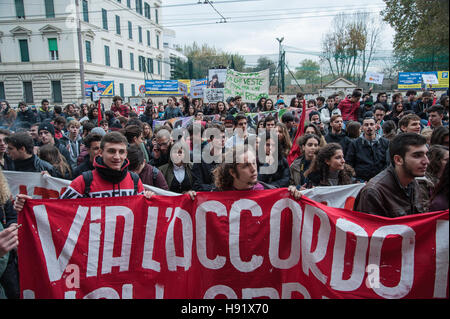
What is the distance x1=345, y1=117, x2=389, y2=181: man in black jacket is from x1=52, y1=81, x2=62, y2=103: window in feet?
118


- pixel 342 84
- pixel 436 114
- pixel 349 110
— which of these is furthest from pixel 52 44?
pixel 436 114

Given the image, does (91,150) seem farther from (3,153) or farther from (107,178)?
(3,153)

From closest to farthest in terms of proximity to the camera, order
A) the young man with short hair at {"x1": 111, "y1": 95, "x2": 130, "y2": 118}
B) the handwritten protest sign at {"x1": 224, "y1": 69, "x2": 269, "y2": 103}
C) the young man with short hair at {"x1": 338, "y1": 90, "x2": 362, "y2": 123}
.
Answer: the young man with short hair at {"x1": 338, "y1": 90, "x2": 362, "y2": 123} < the young man with short hair at {"x1": 111, "y1": 95, "x2": 130, "y2": 118} < the handwritten protest sign at {"x1": 224, "y1": 69, "x2": 269, "y2": 103}

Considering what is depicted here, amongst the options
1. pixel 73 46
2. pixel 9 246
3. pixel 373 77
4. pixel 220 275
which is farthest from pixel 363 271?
pixel 73 46

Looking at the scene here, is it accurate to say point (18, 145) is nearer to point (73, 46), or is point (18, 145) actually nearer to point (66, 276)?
point (66, 276)

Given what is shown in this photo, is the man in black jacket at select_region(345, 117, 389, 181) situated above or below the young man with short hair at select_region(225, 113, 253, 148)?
below

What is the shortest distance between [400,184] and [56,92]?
126ft

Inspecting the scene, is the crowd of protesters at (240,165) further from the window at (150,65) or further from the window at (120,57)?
the window at (150,65)

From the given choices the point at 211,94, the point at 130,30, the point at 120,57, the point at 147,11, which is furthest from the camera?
the point at 147,11

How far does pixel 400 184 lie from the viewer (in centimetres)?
274

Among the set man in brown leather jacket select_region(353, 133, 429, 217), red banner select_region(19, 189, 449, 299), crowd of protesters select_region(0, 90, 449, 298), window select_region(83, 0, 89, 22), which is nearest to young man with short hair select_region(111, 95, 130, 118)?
crowd of protesters select_region(0, 90, 449, 298)

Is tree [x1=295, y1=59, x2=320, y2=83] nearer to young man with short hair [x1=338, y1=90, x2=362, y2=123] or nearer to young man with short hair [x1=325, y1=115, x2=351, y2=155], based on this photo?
young man with short hair [x1=338, y1=90, x2=362, y2=123]

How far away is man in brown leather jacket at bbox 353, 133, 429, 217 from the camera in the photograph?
2689 mm

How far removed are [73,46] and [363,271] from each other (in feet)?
123
